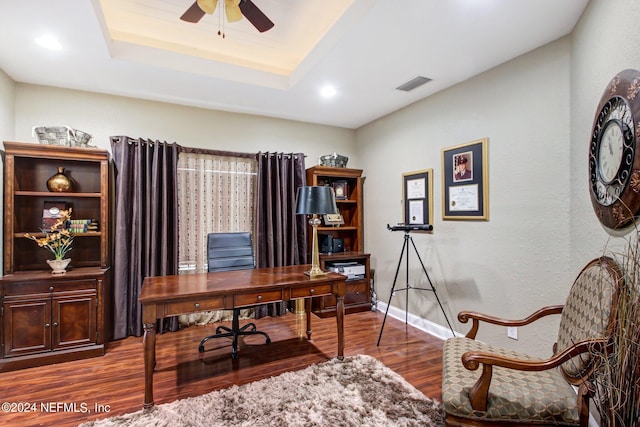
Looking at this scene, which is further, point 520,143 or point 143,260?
point 143,260

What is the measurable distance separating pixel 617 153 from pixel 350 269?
9.90 feet

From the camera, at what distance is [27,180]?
9.96ft

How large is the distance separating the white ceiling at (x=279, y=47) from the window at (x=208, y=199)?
0.76m

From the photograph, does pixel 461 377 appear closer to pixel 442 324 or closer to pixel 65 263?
pixel 442 324

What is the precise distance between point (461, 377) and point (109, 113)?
4153 mm

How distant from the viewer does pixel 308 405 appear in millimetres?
2041

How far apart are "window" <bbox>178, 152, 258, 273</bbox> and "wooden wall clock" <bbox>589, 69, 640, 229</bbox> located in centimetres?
345

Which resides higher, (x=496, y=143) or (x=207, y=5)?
(x=207, y=5)

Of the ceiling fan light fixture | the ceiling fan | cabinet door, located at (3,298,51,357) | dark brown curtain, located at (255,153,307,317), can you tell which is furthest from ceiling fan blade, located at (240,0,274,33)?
cabinet door, located at (3,298,51,357)

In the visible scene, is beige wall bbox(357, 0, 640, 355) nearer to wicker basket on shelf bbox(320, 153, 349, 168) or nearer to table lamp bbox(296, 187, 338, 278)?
wicker basket on shelf bbox(320, 153, 349, 168)

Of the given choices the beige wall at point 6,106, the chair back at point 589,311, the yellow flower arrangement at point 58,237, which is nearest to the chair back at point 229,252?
the yellow flower arrangement at point 58,237

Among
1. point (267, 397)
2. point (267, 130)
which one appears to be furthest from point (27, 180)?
point (267, 397)

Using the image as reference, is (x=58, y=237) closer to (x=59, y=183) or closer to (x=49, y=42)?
(x=59, y=183)

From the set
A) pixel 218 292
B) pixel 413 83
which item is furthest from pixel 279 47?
pixel 218 292
